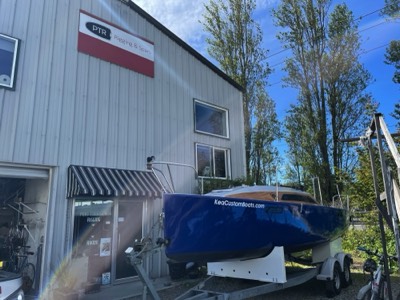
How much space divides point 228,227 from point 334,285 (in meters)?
3.12

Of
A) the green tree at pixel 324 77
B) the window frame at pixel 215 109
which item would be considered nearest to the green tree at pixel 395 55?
the green tree at pixel 324 77

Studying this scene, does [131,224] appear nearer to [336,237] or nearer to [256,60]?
[336,237]

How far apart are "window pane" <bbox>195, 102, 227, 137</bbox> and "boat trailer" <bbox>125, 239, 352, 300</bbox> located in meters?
5.50

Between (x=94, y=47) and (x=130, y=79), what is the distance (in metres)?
1.28

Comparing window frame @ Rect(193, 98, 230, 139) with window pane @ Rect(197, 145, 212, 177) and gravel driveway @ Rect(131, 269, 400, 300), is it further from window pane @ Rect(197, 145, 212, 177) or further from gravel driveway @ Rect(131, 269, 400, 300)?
gravel driveway @ Rect(131, 269, 400, 300)

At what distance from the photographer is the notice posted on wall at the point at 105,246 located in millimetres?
8283

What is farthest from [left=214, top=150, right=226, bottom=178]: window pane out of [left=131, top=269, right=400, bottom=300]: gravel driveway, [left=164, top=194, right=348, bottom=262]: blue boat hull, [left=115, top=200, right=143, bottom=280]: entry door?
[left=164, top=194, right=348, bottom=262]: blue boat hull

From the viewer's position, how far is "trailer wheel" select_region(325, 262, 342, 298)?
7.01 metres

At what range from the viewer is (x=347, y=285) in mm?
7789

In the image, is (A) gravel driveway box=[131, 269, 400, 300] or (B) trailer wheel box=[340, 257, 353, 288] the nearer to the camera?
(A) gravel driveway box=[131, 269, 400, 300]

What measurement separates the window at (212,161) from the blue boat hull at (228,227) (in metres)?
4.55

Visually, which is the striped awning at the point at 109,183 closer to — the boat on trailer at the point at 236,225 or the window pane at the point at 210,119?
the boat on trailer at the point at 236,225

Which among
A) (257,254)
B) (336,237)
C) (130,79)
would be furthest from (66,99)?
(336,237)

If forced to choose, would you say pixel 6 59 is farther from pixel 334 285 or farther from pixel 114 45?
pixel 334 285
